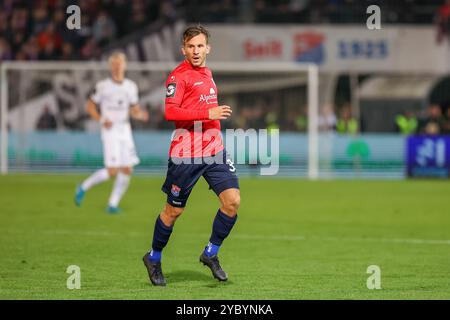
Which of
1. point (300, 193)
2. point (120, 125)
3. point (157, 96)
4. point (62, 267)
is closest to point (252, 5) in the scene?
point (157, 96)

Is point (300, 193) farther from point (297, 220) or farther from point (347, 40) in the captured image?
point (347, 40)

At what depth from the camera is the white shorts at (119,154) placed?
16.9m

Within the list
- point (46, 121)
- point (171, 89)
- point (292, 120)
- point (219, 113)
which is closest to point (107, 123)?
point (171, 89)

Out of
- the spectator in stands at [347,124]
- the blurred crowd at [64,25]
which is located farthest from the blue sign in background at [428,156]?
the blurred crowd at [64,25]

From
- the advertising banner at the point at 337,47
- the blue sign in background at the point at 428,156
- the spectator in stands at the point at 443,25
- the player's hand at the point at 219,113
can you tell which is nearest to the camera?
the player's hand at the point at 219,113

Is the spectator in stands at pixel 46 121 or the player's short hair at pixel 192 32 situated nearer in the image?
the player's short hair at pixel 192 32

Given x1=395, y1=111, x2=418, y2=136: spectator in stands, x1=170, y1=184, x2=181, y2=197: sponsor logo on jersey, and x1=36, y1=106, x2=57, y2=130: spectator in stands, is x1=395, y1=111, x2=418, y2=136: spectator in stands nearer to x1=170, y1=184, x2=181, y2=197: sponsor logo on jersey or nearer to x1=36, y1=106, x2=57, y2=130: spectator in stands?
x1=36, y1=106, x2=57, y2=130: spectator in stands

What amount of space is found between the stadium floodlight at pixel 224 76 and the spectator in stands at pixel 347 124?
1184 millimetres

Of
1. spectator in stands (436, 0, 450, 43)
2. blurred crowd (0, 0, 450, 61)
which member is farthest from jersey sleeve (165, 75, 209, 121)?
spectator in stands (436, 0, 450, 43)

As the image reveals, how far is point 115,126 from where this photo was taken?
1714 centimetres

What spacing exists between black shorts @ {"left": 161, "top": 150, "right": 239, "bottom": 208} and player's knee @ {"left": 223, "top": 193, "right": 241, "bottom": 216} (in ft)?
0.29

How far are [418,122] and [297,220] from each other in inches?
491

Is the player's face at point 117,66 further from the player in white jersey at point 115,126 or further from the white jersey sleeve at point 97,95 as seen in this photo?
the white jersey sleeve at point 97,95

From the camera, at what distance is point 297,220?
1591 centimetres
